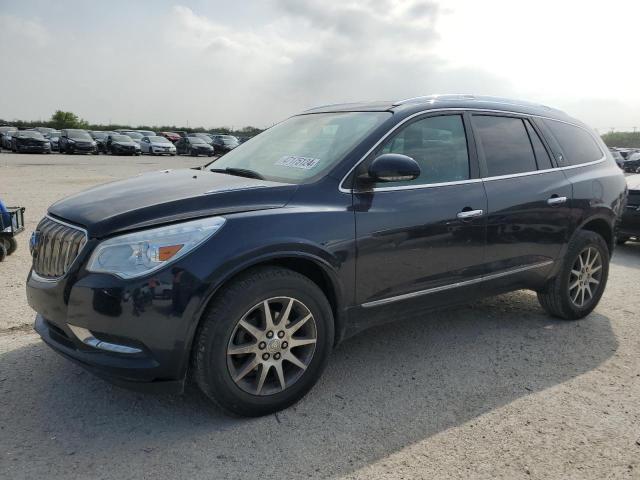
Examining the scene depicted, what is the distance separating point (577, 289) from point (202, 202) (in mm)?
3488

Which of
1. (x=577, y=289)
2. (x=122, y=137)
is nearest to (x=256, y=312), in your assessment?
(x=577, y=289)

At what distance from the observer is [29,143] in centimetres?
3306

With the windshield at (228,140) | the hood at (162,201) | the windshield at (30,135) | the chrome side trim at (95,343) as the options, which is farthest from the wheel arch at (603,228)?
the windshield at (228,140)

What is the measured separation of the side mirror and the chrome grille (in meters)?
1.65

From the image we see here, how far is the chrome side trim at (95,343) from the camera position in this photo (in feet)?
9.15

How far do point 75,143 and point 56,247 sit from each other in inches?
1366

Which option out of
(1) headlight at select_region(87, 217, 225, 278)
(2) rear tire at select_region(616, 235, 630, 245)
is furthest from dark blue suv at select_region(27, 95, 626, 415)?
(2) rear tire at select_region(616, 235, 630, 245)

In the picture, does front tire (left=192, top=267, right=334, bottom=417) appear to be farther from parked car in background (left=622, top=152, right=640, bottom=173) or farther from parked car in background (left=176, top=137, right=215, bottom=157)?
parked car in background (left=176, top=137, right=215, bottom=157)

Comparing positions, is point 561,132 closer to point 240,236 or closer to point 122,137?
point 240,236

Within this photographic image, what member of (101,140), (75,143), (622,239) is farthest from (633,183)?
(101,140)

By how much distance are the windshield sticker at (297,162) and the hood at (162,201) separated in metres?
0.29

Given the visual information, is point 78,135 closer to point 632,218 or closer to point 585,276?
point 632,218

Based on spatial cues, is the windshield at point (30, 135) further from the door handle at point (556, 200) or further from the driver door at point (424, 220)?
the door handle at point (556, 200)

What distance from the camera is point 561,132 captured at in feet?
16.0
